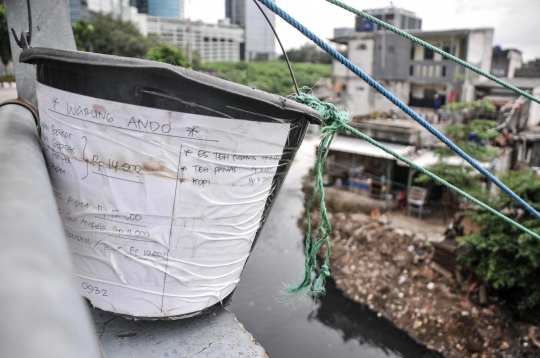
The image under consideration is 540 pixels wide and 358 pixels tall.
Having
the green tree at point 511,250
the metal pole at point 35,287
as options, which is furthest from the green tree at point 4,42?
the green tree at point 511,250

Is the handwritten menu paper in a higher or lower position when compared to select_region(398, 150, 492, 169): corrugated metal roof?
higher

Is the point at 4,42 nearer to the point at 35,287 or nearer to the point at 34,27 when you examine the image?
the point at 34,27

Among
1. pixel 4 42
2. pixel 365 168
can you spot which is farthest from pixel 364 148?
pixel 4 42

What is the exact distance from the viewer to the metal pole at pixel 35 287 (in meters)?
0.42

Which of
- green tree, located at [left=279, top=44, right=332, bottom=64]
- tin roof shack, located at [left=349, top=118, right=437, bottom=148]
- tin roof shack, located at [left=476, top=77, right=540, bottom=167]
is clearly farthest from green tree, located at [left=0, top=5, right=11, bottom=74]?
green tree, located at [left=279, top=44, right=332, bottom=64]

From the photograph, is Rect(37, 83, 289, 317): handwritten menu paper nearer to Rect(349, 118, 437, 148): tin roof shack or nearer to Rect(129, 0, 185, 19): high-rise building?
Rect(349, 118, 437, 148): tin roof shack

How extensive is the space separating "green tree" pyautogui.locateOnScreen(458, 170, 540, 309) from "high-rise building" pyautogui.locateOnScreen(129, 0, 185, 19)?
147 ft

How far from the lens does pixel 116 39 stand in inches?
1276

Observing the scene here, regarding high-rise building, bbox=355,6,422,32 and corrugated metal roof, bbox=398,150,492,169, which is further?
high-rise building, bbox=355,6,422,32

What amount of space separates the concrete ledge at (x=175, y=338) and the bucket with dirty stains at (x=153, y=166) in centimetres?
15

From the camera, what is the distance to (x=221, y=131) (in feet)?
4.44

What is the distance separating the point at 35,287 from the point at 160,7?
172 ft

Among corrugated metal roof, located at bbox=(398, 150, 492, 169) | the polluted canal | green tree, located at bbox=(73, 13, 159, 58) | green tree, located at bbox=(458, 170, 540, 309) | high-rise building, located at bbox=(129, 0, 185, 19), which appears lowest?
the polluted canal

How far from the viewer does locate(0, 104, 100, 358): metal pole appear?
42 cm
